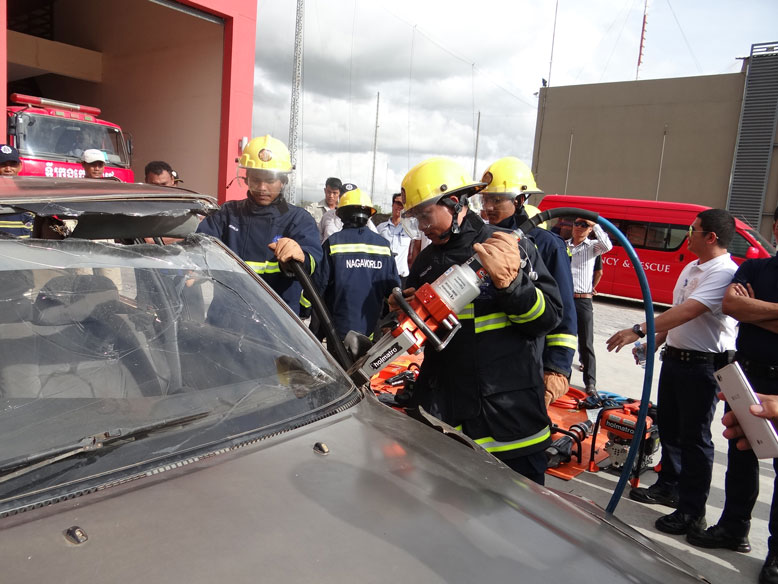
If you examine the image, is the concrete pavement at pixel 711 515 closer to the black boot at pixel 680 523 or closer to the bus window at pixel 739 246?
the black boot at pixel 680 523

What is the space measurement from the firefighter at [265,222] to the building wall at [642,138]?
22538 mm

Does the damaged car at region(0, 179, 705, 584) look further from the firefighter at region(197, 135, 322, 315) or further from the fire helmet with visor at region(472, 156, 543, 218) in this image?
the fire helmet with visor at region(472, 156, 543, 218)

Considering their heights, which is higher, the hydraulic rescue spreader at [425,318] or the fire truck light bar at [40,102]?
the fire truck light bar at [40,102]

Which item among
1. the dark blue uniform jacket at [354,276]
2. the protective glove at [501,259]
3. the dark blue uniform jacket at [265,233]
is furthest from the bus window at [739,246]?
the protective glove at [501,259]

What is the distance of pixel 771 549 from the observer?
2.79 meters

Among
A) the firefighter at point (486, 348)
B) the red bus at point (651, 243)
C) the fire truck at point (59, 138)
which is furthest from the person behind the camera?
the red bus at point (651, 243)

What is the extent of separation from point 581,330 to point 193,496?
530cm

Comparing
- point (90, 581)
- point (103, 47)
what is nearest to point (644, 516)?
point (90, 581)

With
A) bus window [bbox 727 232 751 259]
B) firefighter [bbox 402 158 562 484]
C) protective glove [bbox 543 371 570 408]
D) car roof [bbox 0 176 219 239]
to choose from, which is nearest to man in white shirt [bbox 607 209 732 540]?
protective glove [bbox 543 371 570 408]

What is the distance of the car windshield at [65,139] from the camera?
30.5ft

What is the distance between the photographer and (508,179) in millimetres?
3486

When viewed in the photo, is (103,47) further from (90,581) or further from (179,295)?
(90,581)

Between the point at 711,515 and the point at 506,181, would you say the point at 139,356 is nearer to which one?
the point at 506,181

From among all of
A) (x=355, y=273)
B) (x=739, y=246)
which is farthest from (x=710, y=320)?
(x=739, y=246)
